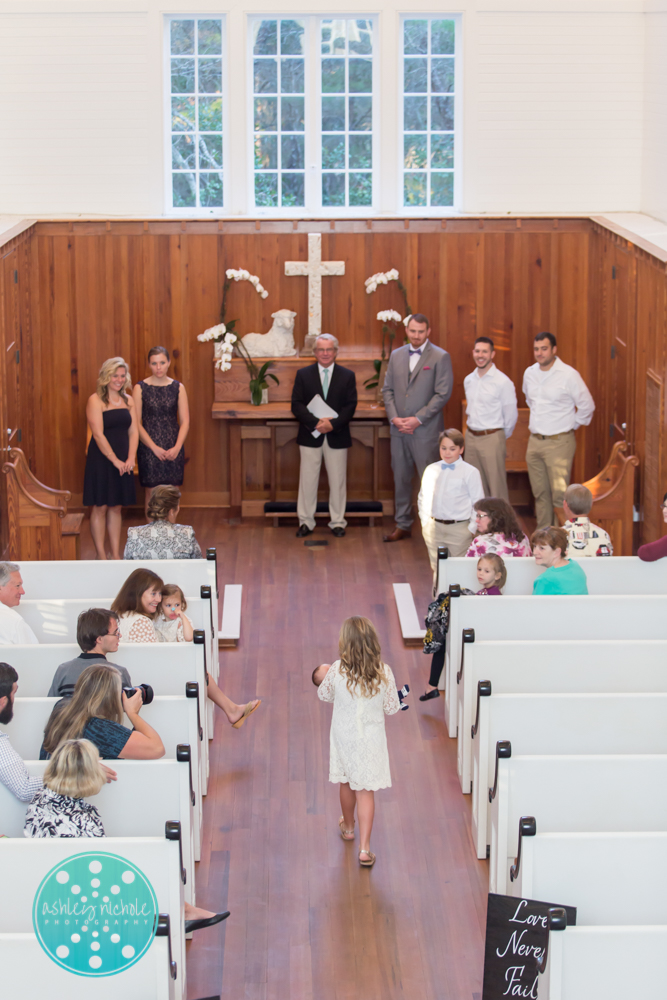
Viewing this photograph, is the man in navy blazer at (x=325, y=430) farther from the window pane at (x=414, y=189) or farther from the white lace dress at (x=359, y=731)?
the white lace dress at (x=359, y=731)

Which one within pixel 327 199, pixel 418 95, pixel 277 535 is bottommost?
pixel 277 535

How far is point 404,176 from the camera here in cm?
1017

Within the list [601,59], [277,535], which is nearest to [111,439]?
[277,535]

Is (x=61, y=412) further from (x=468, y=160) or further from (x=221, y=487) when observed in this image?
(x=468, y=160)

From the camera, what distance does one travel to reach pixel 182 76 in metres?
9.94

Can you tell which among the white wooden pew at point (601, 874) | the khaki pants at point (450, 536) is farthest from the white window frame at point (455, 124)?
the white wooden pew at point (601, 874)

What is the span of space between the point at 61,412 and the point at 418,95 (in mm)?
4078

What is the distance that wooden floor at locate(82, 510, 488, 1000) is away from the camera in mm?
4172

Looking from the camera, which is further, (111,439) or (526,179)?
(526,179)

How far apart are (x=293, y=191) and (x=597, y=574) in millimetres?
5381

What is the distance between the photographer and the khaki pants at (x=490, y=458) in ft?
28.2

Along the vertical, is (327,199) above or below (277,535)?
above

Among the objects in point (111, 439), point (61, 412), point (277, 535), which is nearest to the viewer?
point (111, 439)

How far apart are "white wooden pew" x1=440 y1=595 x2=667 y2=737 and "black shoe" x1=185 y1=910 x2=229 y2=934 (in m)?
1.86
